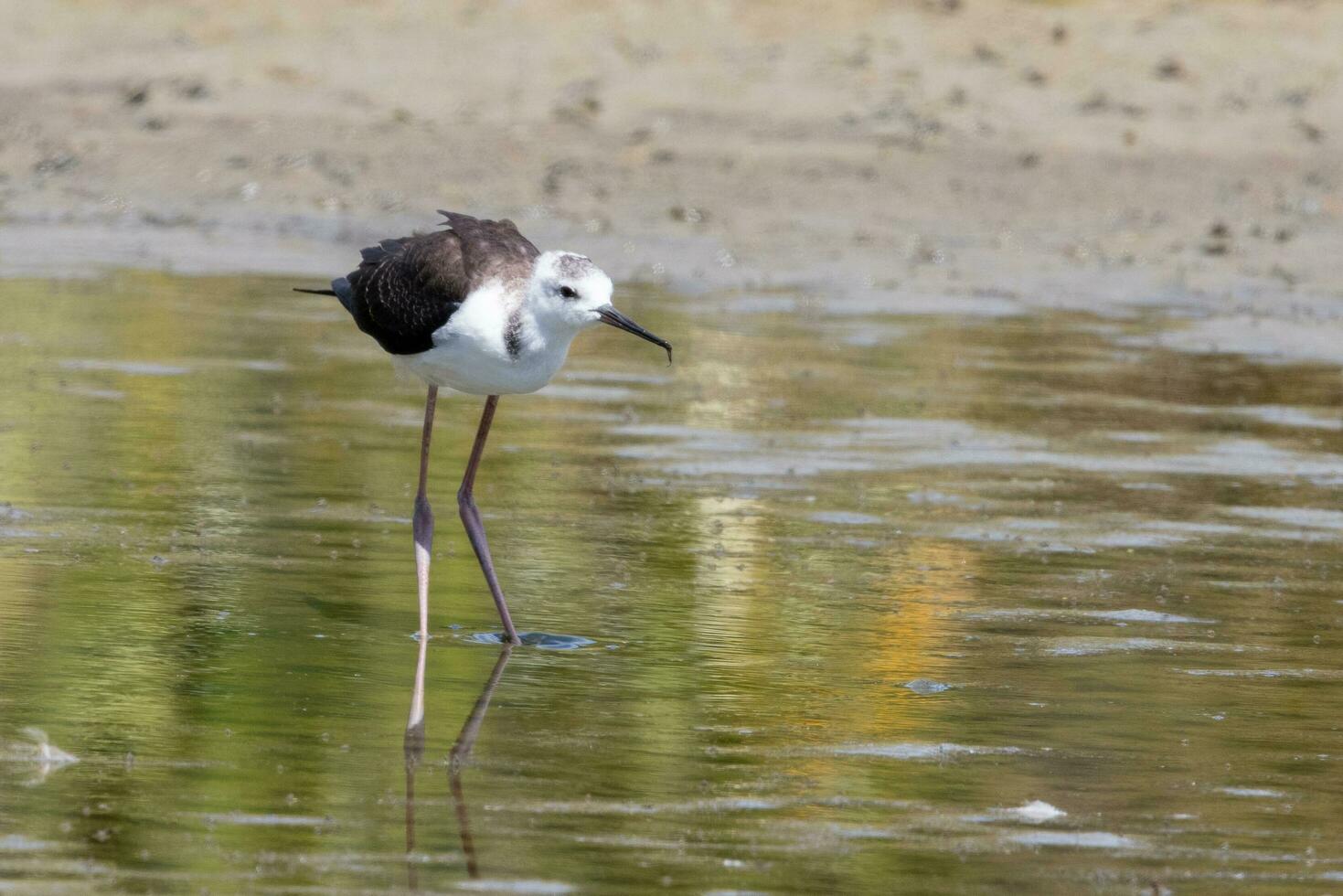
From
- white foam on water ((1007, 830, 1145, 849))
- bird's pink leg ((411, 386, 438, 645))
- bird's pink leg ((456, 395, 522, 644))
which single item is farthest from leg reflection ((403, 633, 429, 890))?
white foam on water ((1007, 830, 1145, 849))

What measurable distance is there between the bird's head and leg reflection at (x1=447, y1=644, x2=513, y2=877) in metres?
0.92

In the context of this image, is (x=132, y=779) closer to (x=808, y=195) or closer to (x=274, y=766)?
(x=274, y=766)

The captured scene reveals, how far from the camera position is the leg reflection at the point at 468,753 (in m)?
4.92

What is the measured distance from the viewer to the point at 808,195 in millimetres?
18016

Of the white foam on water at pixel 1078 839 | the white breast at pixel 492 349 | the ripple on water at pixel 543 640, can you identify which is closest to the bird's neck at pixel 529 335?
the white breast at pixel 492 349

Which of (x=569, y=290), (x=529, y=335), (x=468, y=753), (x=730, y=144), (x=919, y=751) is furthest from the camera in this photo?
(x=730, y=144)

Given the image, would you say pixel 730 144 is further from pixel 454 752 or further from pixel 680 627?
Answer: pixel 454 752

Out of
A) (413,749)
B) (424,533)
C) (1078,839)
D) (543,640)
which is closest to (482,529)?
(424,533)

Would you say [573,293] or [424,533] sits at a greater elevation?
[573,293]

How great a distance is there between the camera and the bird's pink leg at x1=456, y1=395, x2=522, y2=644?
7.03 metres

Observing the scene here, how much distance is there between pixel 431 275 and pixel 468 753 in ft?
6.27

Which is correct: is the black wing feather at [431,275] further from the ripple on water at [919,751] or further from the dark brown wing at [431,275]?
the ripple on water at [919,751]

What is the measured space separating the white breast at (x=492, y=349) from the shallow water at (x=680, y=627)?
2.33ft

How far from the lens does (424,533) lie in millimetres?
7543
